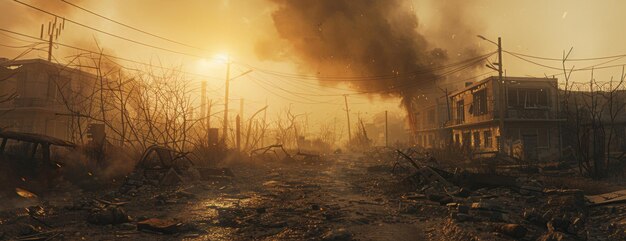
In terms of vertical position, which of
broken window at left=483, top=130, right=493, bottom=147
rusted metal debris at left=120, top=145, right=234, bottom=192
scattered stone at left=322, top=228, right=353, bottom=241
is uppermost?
broken window at left=483, top=130, right=493, bottom=147

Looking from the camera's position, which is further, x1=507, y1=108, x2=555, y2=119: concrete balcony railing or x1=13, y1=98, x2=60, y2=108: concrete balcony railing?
x1=507, y1=108, x2=555, y2=119: concrete balcony railing

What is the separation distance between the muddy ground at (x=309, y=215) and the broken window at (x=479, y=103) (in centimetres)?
2093

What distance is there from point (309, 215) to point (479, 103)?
25.6 meters

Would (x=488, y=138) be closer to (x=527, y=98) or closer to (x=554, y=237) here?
(x=527, y=98)

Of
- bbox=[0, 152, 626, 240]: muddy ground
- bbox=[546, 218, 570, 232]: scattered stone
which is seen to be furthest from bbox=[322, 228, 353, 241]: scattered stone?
bbox=[546, 218, 570, 232]: scattered stone

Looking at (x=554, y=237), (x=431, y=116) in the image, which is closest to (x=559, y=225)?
(x=554, y=237)

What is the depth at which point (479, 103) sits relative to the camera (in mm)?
28156

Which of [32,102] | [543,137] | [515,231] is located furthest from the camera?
[543,137]

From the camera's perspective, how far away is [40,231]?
4.80 meters

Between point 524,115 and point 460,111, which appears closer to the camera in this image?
point 524,115

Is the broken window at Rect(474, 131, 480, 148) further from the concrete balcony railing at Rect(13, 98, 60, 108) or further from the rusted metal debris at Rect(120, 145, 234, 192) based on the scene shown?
the concrete balcony railing at Rect(13, 98, 60, 108)

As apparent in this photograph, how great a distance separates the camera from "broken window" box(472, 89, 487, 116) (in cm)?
2734

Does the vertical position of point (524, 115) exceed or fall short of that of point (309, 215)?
it exceeds it

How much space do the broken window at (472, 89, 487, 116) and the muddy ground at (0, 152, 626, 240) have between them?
68.7ft
